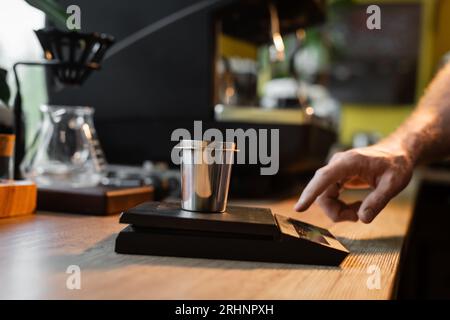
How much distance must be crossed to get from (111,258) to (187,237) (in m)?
0.09

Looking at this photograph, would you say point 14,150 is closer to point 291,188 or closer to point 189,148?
point 189,148

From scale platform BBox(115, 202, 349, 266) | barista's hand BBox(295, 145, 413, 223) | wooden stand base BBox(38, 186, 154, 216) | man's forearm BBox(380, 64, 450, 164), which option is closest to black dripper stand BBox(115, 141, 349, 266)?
scale platform BBox(115, 202, 349, 266)

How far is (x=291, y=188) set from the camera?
1559mm

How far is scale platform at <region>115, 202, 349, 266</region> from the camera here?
62 centimetres

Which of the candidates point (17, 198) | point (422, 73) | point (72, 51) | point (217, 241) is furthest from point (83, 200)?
point (422, 73)

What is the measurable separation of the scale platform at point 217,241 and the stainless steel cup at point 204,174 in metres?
0.06

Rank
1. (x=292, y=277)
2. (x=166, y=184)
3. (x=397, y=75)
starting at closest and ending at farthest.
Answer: (x=292, y=277) → (x=166, y=184) → (x=397, y=75)

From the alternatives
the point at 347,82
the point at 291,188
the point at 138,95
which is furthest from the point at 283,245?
the point at 347,82

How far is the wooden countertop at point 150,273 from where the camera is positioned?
1.56ft

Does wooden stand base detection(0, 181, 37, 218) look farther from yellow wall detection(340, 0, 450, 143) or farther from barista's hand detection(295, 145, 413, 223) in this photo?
yellow wall detection(340, 0, 450, 143)

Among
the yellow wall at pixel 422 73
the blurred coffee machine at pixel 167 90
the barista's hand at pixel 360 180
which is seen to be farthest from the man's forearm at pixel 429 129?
the yellow wall at pixel 422 73

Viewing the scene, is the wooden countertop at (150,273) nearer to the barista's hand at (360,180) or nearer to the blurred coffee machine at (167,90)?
the barista's hand at (360,180)

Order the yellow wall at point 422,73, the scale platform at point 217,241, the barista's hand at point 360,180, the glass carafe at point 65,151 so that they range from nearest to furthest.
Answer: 1. the scale platform at point 217,241
2. the barista's hand at point 360,180
3. the glass carafe at point 65,151
4. the yellow wall at point 422,73

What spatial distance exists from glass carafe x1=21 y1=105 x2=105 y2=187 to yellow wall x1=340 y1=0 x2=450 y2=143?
161 inches
